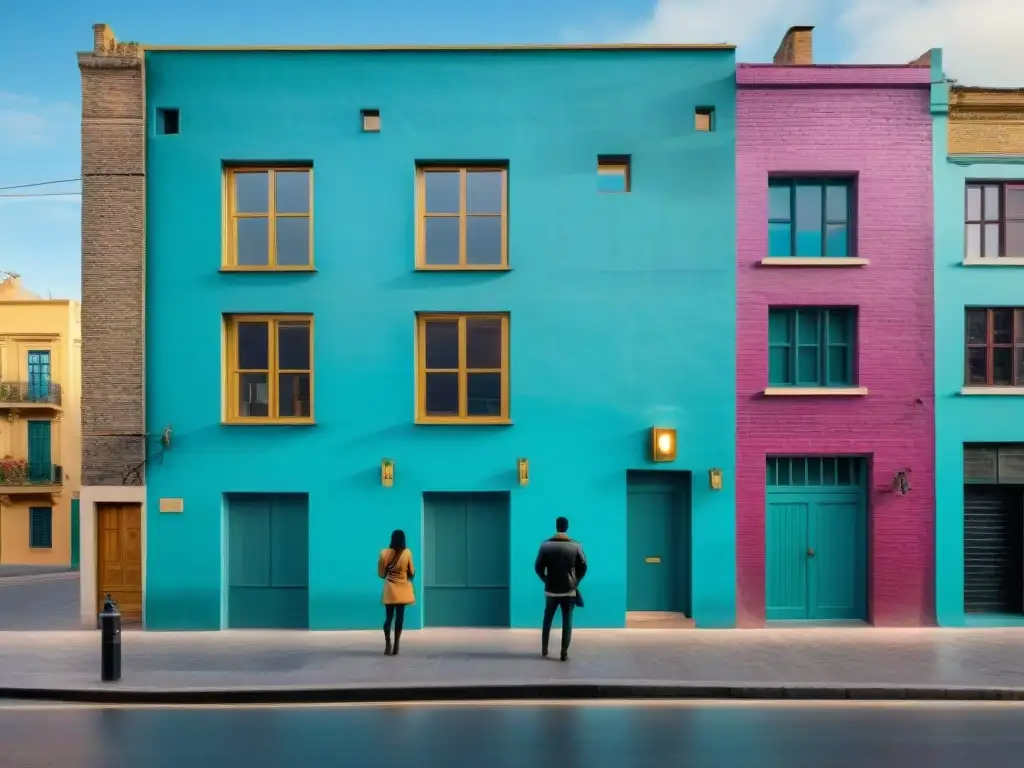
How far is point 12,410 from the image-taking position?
2788cm

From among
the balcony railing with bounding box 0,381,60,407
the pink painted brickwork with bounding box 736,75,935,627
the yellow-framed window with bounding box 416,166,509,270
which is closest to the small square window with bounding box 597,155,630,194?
the yellow-framed window with bounding box 416,166,509,270

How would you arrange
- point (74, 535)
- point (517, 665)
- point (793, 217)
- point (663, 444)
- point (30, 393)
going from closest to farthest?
1. point (517, 665)
2. point (663, 444)
3. point (793, 217)
4. point (74, 535)
5. point (30, 393)

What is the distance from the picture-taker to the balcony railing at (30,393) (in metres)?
27.6

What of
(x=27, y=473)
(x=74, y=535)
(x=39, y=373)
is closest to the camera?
(x=74, y=535)

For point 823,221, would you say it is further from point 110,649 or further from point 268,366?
point 110,649

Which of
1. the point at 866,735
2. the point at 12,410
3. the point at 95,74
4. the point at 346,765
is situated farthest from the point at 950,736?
the point at 12,410

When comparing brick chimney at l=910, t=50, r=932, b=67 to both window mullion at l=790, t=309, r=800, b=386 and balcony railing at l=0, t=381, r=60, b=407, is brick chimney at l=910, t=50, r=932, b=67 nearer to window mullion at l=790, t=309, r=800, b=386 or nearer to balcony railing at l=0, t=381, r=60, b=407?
window mullion at l=790, t=309, r=800, b=386

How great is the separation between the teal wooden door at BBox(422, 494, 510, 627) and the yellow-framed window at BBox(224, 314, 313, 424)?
3055 millimetres

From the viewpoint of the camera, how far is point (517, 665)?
11125 millimetres

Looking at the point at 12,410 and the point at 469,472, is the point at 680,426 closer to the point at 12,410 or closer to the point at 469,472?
the point at 469,472


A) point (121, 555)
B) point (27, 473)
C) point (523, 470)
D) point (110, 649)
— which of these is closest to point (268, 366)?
point (121, 555)

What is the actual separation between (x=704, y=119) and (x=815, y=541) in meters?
7.87

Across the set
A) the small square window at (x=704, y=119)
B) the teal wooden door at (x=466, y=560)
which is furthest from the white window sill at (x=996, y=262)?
the teal wooden door at (x=466, y=560)

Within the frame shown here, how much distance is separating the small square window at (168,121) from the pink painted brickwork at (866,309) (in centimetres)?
1012
